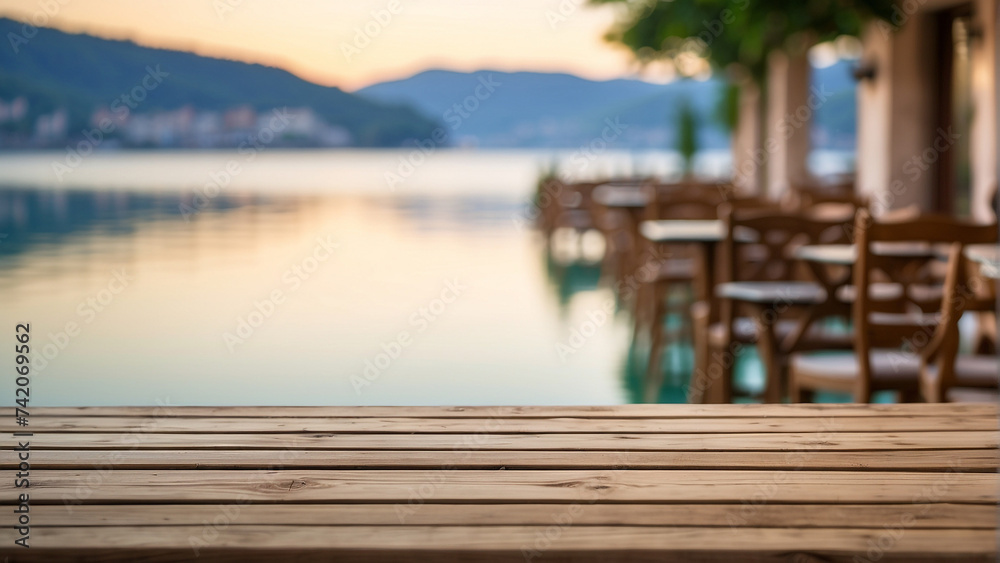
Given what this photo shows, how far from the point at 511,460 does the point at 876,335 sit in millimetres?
1809

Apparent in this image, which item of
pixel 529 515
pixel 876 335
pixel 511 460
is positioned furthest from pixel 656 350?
pixel 529 515

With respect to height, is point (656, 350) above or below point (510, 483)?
below

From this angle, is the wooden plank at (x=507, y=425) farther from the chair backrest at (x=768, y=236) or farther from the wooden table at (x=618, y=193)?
the wooden table at (x=618, y=193)

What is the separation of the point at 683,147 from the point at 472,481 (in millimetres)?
13759

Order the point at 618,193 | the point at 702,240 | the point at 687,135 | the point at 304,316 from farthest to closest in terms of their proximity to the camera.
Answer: the point at 687,135
the point at 618,193
the point at 304,316
the point at 702,240

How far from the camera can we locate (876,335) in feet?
11.1

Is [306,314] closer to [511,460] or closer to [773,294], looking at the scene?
[773,294]

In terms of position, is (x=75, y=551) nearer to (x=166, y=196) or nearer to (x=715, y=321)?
(x=715, y=321)

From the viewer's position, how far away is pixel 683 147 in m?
15.2

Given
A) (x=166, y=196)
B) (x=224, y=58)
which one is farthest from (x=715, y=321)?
(x=224, y=58)

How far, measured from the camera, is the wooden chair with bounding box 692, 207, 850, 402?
152 inches

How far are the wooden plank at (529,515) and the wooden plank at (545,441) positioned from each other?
309 mm

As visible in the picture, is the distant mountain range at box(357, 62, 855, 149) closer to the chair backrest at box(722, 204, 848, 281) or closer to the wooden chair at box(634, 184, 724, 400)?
the wooden chair at box(634, 184, 724, 400)

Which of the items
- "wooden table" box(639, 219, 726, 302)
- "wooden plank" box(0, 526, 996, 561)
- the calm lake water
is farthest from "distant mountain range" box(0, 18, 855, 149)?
"wooden plank" box(0, 526, 996, 561)
